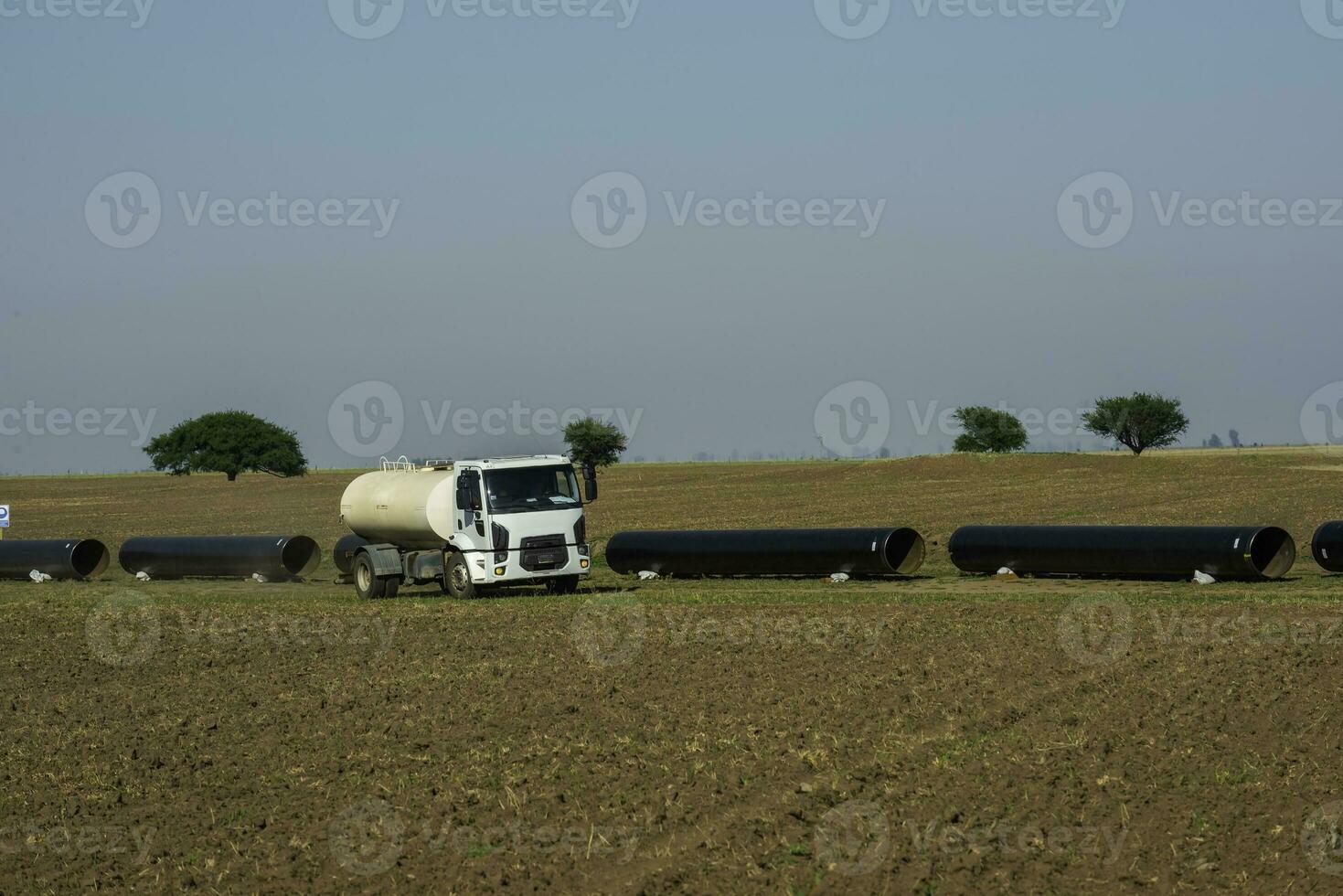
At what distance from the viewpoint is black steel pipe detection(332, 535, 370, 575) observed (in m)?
30.5

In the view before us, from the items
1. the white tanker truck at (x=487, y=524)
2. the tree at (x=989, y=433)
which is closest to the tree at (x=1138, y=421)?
the tree at (x=989, y=433)

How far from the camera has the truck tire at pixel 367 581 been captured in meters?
27.9

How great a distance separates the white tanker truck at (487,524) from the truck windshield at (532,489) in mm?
17

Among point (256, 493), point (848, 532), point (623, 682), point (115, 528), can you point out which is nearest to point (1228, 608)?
point (848, 532)

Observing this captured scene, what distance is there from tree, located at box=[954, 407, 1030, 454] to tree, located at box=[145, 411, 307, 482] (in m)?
56.5

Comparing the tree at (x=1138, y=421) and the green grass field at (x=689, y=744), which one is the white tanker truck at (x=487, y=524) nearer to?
the green grass field at (x=689, y=744)

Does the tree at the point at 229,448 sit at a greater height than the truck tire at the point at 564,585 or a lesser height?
greater

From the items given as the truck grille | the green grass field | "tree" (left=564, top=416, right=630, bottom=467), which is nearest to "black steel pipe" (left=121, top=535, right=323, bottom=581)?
the green grass field

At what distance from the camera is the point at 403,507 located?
27438mm

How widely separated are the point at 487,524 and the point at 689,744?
13.9 m

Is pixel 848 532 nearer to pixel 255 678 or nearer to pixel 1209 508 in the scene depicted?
pixel 255 678

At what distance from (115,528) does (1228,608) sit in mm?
46180

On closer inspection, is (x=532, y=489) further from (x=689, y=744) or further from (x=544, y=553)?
(x=689, y=744)

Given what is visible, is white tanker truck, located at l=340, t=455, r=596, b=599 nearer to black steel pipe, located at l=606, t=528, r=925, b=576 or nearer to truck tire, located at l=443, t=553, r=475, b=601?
truck tire, located at l=443, t=553, r=475, b=601
